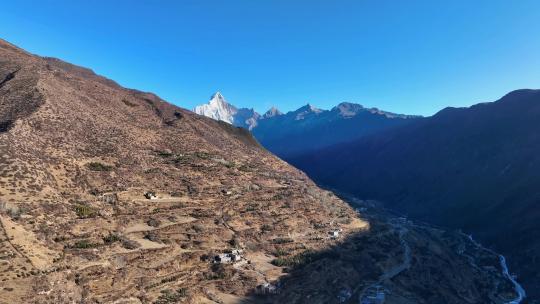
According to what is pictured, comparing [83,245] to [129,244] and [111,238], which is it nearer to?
[111,238]

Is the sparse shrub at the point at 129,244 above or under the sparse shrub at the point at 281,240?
above

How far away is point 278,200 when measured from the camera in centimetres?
8719

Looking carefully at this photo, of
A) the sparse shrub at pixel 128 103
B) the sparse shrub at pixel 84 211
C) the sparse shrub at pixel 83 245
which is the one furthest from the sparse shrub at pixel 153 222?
the sparse shrub at pixel 128 103

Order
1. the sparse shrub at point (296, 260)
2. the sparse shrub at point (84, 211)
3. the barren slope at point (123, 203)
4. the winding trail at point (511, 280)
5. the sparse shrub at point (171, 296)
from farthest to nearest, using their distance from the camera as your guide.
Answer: the winding trail at point (511, 280)
the sparse shrub at point (296, 260)
the sparse shrub at point (84, 211)
the barren slope at point (123, 203)
the sparse shrub at point (171, 296)

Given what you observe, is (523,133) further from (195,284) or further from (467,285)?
(195,284)

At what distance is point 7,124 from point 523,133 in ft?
587

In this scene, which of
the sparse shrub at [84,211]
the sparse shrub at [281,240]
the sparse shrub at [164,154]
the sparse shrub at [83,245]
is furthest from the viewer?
the sparse shrub at [164,154]

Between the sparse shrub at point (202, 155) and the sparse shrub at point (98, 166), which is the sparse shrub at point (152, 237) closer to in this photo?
the sparse shrub at point (98, 166)

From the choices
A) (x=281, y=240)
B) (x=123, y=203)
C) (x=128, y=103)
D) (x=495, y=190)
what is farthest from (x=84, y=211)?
(x=495, y=190)

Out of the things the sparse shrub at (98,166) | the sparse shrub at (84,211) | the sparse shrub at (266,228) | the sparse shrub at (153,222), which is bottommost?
the sparse shrub at (266,228)

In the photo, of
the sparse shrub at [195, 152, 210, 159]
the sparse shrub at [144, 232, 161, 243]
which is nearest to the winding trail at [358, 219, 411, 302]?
the sparse shrub at [144, 232, 161, 243]

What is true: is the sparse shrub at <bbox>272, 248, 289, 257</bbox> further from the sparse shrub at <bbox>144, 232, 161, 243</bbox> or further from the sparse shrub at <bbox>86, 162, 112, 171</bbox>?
the sparse shrub at <bbox>86, 162, 112, 171</bbox>

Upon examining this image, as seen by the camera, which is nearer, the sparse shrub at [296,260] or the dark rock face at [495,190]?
the sparse shrub at [296,260]

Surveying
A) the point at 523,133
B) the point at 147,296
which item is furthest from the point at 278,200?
the point at 523,133
